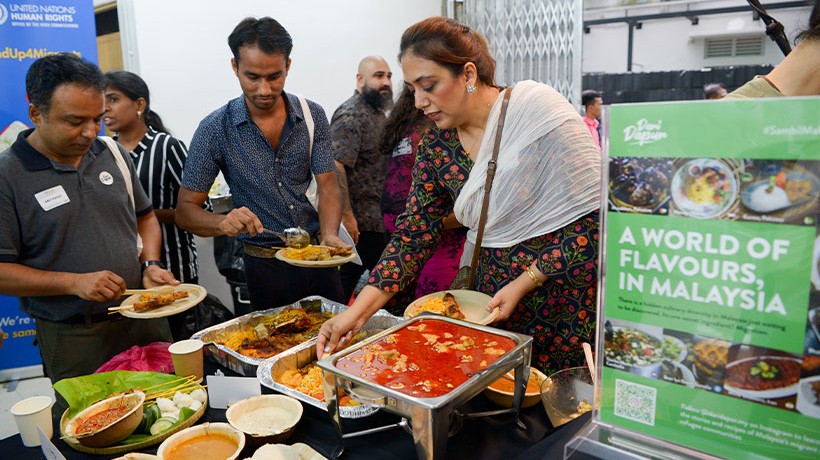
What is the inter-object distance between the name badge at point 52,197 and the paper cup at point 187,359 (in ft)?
2.46

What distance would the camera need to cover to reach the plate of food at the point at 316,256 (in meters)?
1.98

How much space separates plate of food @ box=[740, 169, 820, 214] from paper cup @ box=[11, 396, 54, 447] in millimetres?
1316

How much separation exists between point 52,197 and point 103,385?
76 centimetres

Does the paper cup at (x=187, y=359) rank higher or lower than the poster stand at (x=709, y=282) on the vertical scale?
lower

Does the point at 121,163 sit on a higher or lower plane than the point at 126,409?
higher

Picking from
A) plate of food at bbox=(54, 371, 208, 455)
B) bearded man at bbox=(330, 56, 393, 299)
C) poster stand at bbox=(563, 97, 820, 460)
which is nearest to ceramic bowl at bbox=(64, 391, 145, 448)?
plate of food at bbox=(54, 371, 208, 455)

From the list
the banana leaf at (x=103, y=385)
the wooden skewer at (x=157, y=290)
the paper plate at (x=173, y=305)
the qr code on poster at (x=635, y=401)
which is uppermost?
the qr code on poster at (x=635, y=401)

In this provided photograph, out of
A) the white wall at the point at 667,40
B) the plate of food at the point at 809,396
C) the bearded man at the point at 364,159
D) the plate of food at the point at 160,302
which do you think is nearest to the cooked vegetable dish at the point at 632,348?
the plate of food at the point at 809,396

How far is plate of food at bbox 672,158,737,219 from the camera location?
24.1 inches

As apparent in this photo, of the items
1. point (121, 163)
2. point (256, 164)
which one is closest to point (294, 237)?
point (256, 164)

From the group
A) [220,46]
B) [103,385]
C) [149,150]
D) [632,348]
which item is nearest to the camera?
[632,348]

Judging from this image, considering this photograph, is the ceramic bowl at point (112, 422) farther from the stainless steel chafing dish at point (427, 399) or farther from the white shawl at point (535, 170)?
the white shawl at point (535, 170)

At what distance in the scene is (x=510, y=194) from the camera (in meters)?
1.62

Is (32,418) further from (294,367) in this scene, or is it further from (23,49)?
(23,49)
